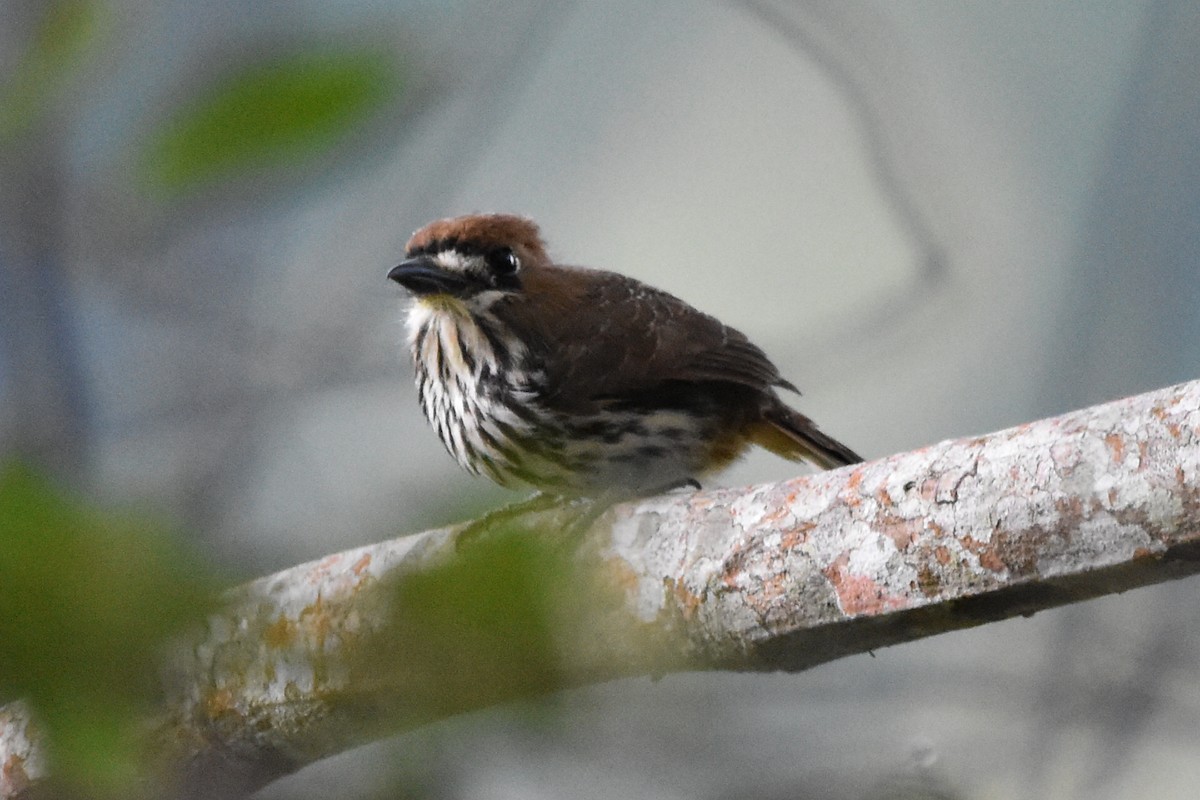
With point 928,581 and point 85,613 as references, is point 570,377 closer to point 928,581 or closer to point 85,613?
point 928,581

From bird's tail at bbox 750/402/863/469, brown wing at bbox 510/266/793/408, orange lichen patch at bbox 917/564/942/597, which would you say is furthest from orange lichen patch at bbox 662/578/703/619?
bird's tail at bbox 750/402/863/469

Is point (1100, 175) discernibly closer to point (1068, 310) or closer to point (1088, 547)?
point (1068, 310)

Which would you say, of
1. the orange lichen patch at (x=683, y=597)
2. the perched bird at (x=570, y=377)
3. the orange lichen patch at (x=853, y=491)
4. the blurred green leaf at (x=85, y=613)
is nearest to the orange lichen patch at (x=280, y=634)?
the blurred green leaf at (x=85, y=613)

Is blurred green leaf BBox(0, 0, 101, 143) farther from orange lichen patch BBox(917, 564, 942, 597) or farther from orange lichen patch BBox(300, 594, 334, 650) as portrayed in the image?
orange lichen patch BBox(917, 564, 942, 597)

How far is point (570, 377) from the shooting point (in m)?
3.06

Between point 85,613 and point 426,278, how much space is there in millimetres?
2393

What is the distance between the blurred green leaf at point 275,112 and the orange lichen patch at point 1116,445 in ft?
4.08

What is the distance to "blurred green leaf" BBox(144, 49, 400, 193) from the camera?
856 millimetres

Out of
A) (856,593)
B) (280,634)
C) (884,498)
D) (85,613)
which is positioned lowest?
(856,593)

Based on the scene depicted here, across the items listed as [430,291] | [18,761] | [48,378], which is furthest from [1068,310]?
[48,378]

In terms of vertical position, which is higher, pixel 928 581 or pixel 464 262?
pixel 464 262

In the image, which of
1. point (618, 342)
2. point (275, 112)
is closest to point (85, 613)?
point (275, 112)

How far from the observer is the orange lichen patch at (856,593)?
197 centimetres

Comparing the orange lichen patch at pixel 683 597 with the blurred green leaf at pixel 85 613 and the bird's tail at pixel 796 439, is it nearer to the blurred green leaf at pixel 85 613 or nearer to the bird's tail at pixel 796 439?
the bird's tail at pixel 796 439
